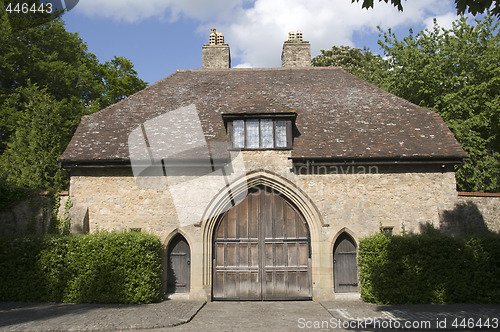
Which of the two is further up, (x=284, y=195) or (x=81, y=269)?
(x=284, y=195)

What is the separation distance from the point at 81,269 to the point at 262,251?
5268 millimetres

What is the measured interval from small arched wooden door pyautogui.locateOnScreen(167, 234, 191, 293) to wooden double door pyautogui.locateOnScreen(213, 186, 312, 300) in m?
0.86

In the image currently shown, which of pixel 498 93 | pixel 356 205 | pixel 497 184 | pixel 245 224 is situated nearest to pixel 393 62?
pixel 498 93

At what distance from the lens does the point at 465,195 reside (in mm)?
12109

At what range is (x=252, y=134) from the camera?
12.1 metres

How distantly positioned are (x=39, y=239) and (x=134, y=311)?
12.4 ft

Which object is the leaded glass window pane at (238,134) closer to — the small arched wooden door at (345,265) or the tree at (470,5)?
the small arched wooden door at (345,265)

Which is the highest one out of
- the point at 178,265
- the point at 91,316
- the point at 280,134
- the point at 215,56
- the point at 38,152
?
the point at 215,56

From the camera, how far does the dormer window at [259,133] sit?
12.0 meters

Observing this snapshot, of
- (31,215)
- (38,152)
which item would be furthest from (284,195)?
(38,152)

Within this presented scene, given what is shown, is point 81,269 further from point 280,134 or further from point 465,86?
point 465,86

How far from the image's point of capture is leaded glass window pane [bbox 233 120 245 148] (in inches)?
474

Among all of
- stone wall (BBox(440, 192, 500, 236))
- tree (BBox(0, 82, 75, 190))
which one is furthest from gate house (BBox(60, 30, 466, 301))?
tree (BBox(0, 82, 75, 190))

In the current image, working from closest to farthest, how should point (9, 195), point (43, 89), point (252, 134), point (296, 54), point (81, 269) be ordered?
point (81, 269) < point (9, 195) < point (252, 134) < point (43, 89) < point (296, 54)
